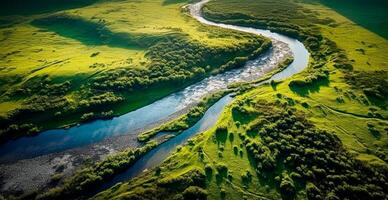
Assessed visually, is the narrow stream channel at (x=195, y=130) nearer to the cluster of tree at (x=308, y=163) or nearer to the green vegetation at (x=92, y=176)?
the green vegetation at (x=92, y=176)

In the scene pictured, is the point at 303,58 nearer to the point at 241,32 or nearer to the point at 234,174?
the point at 241,32

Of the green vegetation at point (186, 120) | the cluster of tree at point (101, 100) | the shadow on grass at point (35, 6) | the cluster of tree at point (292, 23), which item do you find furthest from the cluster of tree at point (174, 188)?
the shadow on grass at point (35, 6)

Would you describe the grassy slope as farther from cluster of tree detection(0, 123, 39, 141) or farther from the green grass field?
cluster of tree detection(0, 123, 39, 141)

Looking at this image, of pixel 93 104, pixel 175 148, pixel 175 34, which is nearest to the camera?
pixel 175 148

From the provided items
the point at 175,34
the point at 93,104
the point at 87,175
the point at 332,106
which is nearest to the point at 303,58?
the point at 332,106

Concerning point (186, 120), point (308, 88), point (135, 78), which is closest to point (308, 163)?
point (186, 120)

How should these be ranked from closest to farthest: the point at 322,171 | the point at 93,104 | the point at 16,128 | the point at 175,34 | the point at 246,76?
the point at 322,171
the point at 16,128
the point at 93,104
the point at 246,76
the point at 175,34
